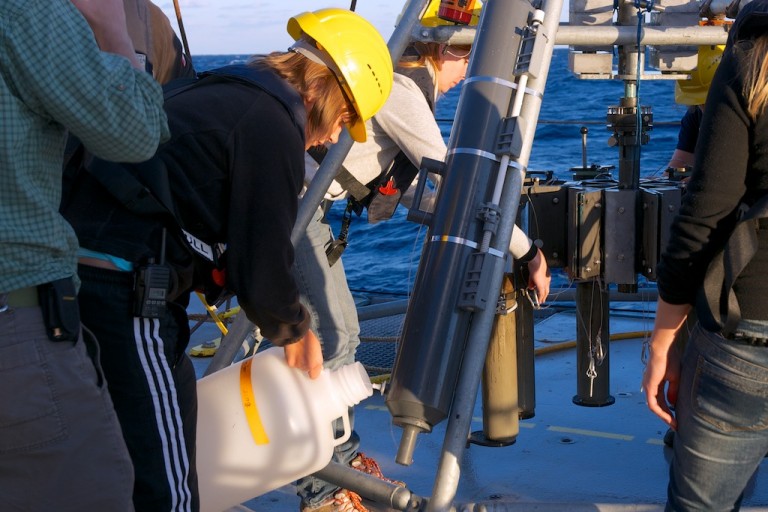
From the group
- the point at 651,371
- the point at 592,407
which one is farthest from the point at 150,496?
the point at 592,407

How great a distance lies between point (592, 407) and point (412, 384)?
1869mm

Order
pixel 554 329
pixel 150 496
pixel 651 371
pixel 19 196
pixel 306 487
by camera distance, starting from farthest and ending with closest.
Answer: pixel 554 329 < pixel 306 487 < pixel 651 371 < pixel 150 496 < pixel 19 196

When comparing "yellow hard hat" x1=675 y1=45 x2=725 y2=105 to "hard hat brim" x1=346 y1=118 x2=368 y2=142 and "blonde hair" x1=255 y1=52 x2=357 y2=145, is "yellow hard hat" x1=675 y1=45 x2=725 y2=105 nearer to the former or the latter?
"hard hat brim" x1=346 y1=118 x2=368 y2=142

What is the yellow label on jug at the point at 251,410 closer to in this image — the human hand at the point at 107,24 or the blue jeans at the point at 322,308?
the blue jeans at the point at 322,308

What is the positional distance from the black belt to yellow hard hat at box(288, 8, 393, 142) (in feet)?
3.56

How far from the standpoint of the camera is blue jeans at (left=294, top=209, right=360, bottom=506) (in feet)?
12.3

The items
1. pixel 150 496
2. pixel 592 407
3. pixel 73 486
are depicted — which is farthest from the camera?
pixel 592 407

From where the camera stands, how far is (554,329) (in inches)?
245

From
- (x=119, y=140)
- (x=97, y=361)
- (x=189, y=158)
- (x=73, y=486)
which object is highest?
(x=119, y=140)

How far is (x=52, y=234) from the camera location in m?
1.90

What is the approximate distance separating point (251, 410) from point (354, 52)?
3.72 feet

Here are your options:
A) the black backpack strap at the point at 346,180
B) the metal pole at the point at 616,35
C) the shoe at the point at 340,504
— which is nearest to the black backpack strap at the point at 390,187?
the black backpack strap at the point at 346,180

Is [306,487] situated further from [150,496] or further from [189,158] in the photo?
[189,158]

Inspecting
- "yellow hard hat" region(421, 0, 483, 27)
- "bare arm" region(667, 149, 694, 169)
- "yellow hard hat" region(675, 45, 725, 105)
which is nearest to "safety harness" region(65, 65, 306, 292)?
"yellow hard hat" region(421, 0, 483, 27)
